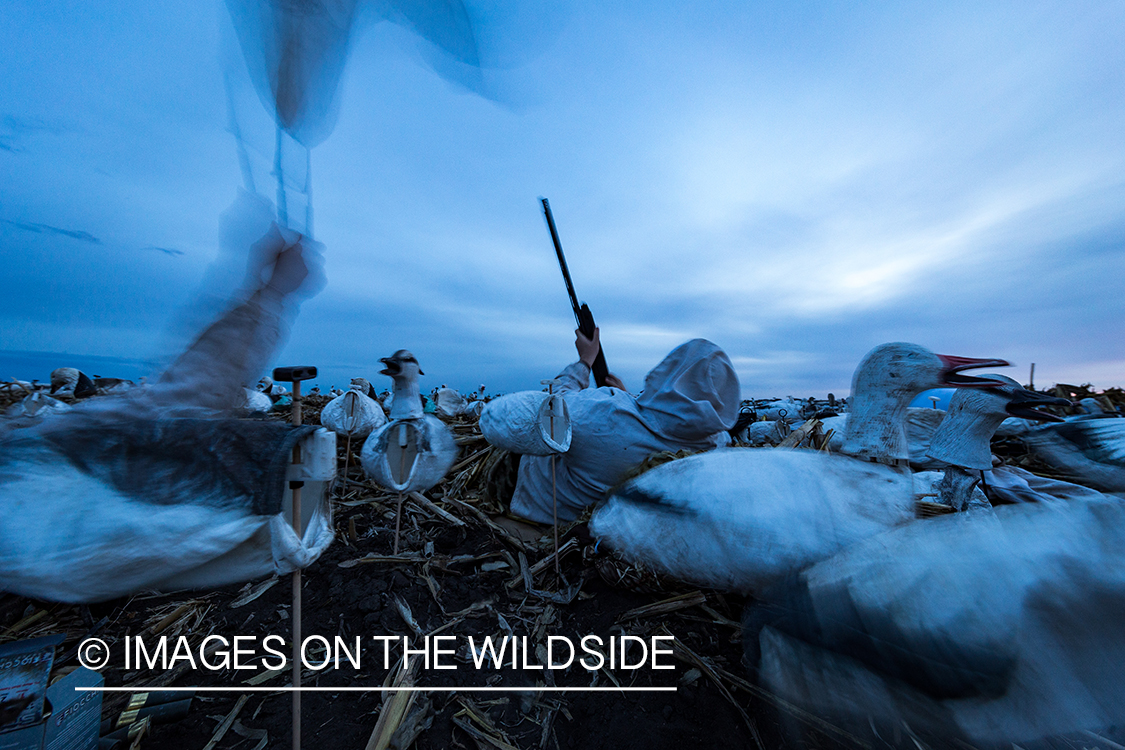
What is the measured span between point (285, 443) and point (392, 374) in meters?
3.64

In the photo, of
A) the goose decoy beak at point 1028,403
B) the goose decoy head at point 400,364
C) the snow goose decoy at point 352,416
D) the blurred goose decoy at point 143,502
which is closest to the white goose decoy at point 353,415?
the snow goose decoy at point 352,416

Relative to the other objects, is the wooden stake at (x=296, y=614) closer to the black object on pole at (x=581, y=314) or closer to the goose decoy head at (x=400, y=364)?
the goose decoy head at (x=400, y=364)

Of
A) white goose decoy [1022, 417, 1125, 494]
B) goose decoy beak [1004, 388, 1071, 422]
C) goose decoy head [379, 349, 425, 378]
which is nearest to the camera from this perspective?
goose decoy beak [1004, 388, 1071, 422]

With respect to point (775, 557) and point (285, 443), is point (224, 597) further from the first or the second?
point (775, 557)

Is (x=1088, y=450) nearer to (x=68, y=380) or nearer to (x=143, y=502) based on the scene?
(x=143, y=502)

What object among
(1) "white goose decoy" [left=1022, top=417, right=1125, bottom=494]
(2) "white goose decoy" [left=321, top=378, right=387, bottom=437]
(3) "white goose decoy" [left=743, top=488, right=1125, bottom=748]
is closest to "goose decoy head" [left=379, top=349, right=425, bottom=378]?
(2) "white goose decoy" [left=321, top=378, right=387, bottom=437]

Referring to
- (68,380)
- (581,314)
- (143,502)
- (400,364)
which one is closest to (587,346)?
(581,314)

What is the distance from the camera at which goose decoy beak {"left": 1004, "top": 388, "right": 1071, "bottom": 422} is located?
2586mm

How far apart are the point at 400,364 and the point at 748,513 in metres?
4.32

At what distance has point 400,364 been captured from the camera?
496cm

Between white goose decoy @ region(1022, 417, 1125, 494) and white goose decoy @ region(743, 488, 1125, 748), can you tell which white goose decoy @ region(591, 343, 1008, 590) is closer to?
white goose decoy @ region(743, 488, 1125, 748)

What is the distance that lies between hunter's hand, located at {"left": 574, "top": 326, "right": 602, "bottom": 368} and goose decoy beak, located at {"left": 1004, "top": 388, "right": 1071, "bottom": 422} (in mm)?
4042

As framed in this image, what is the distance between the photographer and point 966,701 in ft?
3.29

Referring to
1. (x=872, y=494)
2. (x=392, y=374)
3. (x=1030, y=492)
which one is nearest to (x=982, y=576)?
(x=872, y=494)
